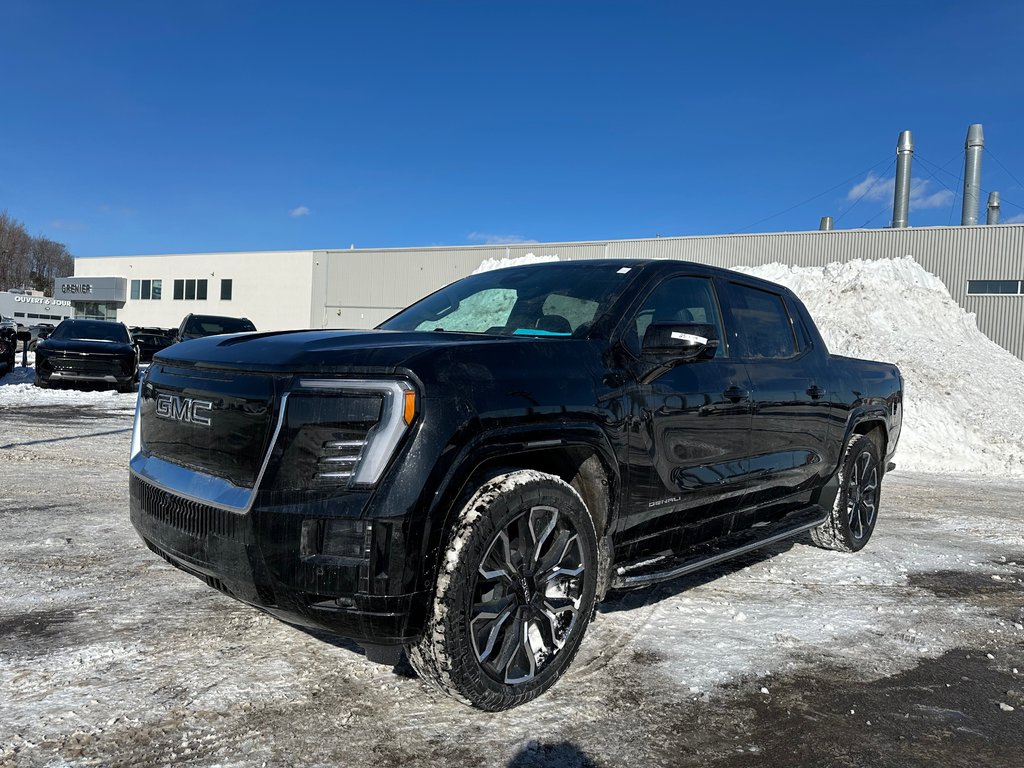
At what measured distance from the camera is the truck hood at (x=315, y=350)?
109 inches

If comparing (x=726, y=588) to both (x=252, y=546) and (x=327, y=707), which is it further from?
(x=252, y=546)

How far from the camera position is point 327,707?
301 centimetres

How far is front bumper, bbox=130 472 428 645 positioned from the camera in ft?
8.55

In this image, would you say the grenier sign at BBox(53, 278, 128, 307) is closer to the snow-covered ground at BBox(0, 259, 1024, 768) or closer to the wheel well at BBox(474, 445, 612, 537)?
the snow-covered ground at BBox(0, 259, 1024, 768)

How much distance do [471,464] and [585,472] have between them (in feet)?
2.52

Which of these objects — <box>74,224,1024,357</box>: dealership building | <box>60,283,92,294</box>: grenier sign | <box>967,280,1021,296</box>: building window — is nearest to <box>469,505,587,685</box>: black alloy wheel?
<box>74,224,1024,357</box>: dealership building

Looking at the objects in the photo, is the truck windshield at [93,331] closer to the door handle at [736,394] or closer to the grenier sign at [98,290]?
the door handle at [736,394]

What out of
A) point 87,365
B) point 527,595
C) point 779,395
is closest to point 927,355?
point 779,395

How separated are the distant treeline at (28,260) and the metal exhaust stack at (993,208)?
343ft

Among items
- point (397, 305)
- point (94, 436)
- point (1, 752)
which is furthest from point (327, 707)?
point (397, 305)

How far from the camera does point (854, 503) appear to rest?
19.4 feet

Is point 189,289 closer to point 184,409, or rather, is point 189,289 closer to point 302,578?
point 184,409

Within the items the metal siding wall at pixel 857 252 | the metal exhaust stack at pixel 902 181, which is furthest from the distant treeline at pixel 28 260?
the metal exhaust stack at pixel 902 181

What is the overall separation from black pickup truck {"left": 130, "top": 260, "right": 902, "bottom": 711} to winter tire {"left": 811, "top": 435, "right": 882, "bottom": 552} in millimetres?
1601
